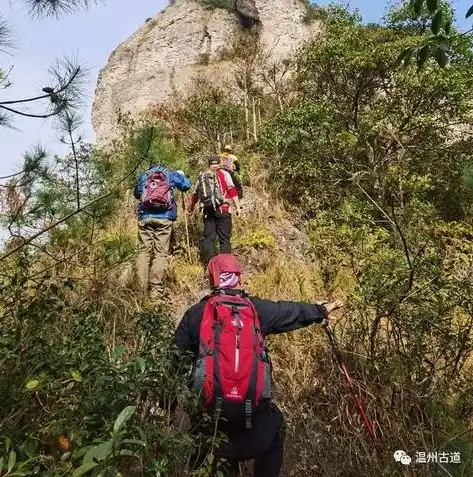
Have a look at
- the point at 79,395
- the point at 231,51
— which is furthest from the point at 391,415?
the point at 231,51

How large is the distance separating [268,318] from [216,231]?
3907mm

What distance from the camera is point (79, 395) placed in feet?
8.39

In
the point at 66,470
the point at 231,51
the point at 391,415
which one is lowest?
the point at 391,415

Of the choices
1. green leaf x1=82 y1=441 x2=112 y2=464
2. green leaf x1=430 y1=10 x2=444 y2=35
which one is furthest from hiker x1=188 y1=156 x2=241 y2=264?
green leaf x1=82 y1=441 x2=112 y2=464

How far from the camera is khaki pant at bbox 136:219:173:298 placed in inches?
244

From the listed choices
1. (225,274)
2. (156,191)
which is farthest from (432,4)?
(156,191)

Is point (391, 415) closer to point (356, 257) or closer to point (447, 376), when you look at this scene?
point (447, 376)

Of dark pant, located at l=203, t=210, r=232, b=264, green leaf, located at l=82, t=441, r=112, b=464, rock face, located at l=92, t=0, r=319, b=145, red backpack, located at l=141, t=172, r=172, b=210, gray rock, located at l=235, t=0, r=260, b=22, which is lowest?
green leaf, located at l=82, t=441, r=112, b=464

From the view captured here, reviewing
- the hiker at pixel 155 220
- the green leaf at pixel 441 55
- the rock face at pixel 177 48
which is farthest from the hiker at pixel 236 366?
the rock face at pixel 177 48

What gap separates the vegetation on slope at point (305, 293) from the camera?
2.50m

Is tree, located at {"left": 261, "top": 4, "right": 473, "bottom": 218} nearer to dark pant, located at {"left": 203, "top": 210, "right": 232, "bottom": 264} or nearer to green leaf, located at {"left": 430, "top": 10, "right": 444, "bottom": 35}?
dark pant, located at {"left": 203, "top": 210, "right": 232, "bottom": 264}

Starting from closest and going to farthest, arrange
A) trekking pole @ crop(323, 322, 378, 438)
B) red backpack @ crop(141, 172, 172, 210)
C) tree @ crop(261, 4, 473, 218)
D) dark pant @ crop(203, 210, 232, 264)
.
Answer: trekking pole @ crop(323, 322, 378, 438), red backpack @ crop(141, 172, 172, 210), dark pant @ crop(203, 210, 232, 264), tree @ crop(261, 4, 473, 218)

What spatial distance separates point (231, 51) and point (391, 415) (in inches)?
731

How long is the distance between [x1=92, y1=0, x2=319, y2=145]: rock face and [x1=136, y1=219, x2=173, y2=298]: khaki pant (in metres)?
14.3
